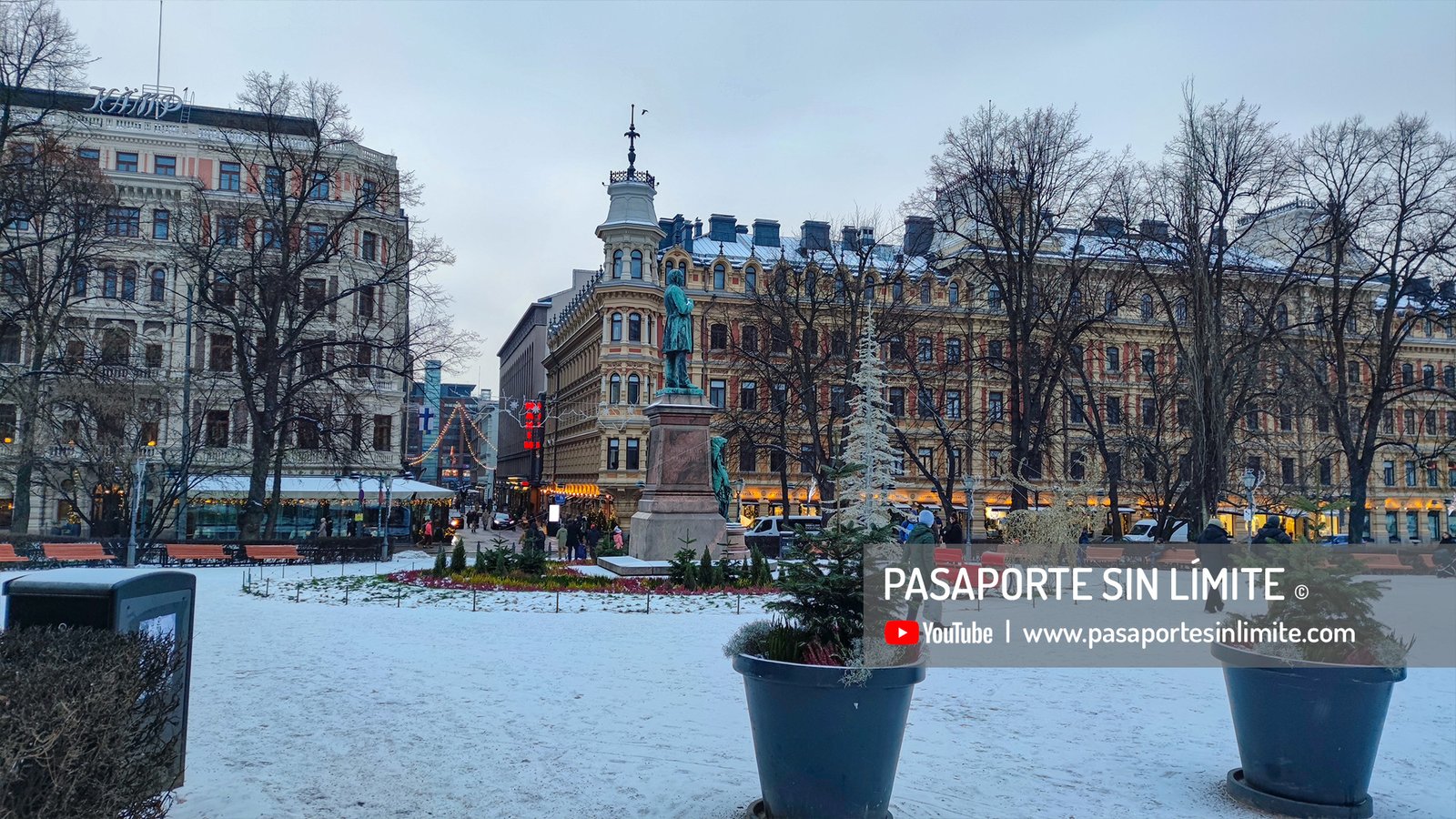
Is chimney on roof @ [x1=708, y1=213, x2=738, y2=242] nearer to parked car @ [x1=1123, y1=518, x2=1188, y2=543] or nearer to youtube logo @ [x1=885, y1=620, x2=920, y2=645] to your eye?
parked car @ [x1=1123, y1=518, x2=1188, y2=543]

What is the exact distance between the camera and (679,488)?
2333cm

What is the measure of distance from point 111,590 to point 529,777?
2.96 metres

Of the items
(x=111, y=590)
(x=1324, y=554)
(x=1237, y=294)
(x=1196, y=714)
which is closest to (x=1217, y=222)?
(x=1237, y=294)

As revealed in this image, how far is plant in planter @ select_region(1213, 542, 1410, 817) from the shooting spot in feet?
20.5

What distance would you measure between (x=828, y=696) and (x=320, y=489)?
133 feet

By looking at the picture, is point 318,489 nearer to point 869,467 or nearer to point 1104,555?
point 1104,555

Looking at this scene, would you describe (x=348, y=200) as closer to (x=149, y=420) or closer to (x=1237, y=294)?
(x=149, y=420)

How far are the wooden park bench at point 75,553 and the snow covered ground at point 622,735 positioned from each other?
55.1 ft

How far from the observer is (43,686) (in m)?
3.92

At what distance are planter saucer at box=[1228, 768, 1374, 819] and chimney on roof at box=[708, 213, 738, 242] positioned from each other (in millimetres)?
57480

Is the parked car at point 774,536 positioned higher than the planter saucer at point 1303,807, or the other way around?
the parked car at point 774,536

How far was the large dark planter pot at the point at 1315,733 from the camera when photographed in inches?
245

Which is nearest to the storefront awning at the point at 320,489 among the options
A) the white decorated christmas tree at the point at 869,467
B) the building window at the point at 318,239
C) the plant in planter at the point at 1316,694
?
the building window at the point at 318,239

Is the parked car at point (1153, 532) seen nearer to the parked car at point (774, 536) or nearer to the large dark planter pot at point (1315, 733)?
the parked car at point (774, 536)
